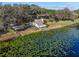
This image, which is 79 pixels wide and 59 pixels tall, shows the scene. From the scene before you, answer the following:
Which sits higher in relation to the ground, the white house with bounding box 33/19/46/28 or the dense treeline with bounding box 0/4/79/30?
the dense treeline with bounding box 0/4/79/30

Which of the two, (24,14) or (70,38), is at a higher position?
(24,14)

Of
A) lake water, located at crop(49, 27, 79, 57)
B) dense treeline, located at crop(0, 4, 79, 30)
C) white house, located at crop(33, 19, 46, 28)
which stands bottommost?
lake water, located at crop(49, 27, 79, 57)

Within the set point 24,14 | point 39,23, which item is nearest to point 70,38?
point 39,23

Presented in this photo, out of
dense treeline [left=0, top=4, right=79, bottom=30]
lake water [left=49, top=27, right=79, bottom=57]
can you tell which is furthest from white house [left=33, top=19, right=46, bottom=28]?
lake water [left=49, top=27, right=79, bottom=57]

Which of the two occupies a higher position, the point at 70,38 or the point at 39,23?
the point at 39,23

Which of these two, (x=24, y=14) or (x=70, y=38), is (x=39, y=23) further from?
(x=70, y=38)

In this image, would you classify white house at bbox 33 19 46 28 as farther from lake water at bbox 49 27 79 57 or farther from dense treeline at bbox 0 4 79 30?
lake water at bbox 49 27 79 57

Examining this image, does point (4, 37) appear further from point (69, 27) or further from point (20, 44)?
point (69, 27)

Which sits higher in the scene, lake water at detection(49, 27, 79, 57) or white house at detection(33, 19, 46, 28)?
white house at detection(33, 19, 46, 28)

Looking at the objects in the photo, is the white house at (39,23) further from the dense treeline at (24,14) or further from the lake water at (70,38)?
the lake water at (70,38)
